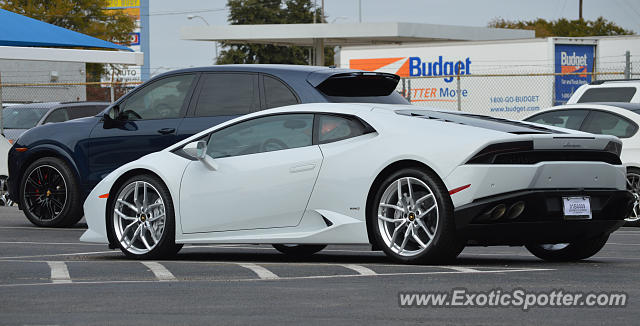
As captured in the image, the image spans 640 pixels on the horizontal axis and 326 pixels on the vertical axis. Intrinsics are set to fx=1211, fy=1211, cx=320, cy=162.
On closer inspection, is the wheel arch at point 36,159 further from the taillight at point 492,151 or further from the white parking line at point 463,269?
the taillight at point 492,151

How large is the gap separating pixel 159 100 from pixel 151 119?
8.4 inches

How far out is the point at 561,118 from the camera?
50.0 feet

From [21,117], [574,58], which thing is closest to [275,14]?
[574,58]

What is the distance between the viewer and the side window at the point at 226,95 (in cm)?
1184

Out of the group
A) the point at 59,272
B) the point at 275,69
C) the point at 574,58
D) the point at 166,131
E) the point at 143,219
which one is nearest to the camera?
the point at 59,272

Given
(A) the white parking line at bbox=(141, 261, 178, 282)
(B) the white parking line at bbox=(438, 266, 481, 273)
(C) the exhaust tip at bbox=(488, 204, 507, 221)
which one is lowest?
(A) the white parking line at bbox=(141, 261, 178, 282)

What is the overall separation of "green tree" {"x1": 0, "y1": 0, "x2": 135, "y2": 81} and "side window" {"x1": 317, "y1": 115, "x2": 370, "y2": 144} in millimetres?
64690

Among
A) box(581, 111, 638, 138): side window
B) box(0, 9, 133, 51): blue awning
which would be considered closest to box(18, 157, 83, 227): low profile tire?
box(581, 111, 638, 138): side window

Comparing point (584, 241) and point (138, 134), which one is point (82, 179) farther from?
point (584, 241)

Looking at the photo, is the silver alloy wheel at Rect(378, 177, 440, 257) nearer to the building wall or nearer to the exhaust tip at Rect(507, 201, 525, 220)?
the exhaust tip at Rect(507, 201, 525, 220)

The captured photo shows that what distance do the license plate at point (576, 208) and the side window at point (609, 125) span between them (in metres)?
6.25

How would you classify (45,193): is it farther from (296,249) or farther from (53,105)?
(53,105)

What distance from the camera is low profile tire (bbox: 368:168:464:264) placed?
8.34m

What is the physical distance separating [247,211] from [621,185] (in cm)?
282
